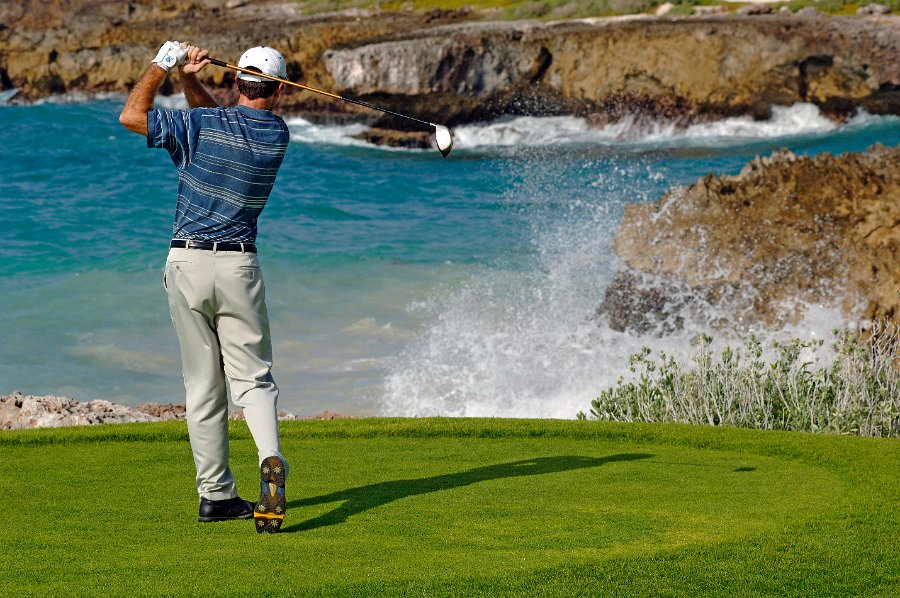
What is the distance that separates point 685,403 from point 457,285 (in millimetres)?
10107

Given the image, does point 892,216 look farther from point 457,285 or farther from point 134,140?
point 134,140

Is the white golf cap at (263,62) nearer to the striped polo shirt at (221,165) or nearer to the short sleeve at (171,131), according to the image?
the striped polo shirt at (221,165)

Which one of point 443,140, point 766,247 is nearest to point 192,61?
point 443,140

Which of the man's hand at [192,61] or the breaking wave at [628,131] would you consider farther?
the breaking wave at [628,131]

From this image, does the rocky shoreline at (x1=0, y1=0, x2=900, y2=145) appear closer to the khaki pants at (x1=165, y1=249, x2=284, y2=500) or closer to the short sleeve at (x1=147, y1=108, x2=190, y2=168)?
the khaki pants at (x1=165, y1=249, x2=284, y2=500)

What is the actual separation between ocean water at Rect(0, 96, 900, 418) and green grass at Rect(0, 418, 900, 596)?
491cm

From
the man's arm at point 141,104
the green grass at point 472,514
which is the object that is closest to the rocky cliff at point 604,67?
the green grass at point 472,514

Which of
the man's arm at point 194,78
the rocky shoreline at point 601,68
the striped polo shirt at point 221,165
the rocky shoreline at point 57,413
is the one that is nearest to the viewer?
the striped polo shirt at point 221,165

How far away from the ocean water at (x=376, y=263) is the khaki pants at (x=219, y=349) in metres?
6.76

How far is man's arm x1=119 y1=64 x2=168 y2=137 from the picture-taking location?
206 inches

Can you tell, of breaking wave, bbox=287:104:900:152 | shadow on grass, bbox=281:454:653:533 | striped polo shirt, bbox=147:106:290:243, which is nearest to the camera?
striped polo shirt, bbox=147:106:290:243

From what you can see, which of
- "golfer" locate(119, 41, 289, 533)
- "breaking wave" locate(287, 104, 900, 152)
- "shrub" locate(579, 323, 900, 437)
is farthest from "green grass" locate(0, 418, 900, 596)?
"breaking wave" locate(287, 104, 900, 152)

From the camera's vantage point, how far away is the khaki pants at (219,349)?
540 cm

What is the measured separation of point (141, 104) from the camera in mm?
5238
